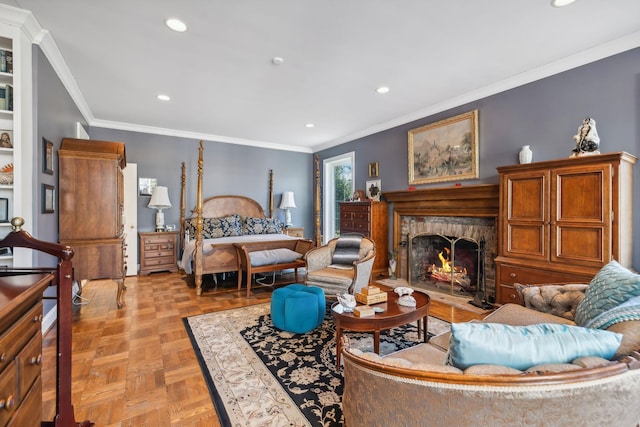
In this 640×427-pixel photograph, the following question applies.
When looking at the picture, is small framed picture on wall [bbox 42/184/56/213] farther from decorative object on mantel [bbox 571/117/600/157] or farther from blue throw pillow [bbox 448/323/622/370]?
decorative object on mantel [bbox 571/117/600/157]

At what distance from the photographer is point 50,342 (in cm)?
260

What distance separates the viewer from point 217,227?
5.48m

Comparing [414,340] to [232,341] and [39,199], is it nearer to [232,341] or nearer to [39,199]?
[232,341]

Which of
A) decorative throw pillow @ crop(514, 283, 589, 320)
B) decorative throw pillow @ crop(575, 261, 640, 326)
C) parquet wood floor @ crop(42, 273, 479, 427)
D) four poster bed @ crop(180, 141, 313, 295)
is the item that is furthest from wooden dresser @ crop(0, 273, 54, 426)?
decorative throw pillow @ crop(514, 283, 589, 320)

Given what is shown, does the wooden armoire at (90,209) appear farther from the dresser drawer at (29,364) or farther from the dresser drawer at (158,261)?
the dresser drawer at (29,364)

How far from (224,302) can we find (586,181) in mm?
4094

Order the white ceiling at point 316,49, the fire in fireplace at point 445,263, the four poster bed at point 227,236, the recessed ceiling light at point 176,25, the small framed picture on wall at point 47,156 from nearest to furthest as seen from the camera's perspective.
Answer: the white ceiling at point 316,49 → the recessed ceiling light at point 176,25 → the small framed picture on wall at point 47,156 → the fire in fireplace at point 445,263 → the four poster bed at point 227,236

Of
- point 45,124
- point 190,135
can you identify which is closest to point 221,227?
point 190,135

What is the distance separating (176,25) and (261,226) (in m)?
4.04

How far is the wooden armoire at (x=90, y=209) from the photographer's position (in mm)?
3289

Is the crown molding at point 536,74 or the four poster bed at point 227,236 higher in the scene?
the crown molding at point 536,74

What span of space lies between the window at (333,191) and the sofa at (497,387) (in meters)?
5.67

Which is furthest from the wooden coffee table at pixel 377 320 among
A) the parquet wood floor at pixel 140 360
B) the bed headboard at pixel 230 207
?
the bed headboard at pixel 230 207

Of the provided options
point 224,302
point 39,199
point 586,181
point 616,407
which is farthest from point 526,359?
point 39,199
